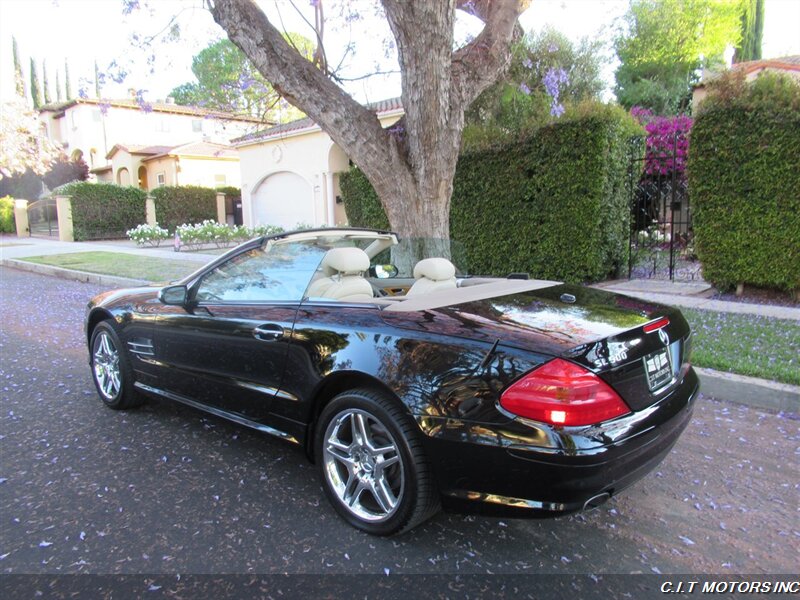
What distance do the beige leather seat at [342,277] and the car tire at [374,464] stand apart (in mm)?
696

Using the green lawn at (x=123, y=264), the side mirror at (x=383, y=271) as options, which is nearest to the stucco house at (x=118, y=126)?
the green lawn at (x=123, y=264)

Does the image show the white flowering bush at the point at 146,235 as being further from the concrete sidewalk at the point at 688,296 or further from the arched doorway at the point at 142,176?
the arched doorway at the point at 142,176

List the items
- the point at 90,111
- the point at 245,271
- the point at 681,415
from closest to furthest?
the point at 681,415, the point at 245,271, the point at 90,111

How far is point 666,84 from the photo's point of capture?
2650 centimetres

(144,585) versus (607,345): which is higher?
(607,345)

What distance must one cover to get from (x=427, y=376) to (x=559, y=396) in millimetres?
576

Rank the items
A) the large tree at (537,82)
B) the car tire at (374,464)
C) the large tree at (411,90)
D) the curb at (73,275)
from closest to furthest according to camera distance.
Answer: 1. the car tire at (374,464)
2. the large tree at (411,90)
3. the large tree at (537,82)
4. the curb at (73,275)

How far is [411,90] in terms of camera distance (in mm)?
6695

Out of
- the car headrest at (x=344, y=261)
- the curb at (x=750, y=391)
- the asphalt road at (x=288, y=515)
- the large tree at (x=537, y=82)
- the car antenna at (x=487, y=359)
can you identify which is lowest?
the asphalt road at (x=288, y=515)

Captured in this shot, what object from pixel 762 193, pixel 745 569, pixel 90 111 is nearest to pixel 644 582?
pixel 745 569

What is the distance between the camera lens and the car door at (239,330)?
321cm

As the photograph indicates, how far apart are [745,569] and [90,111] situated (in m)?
49.6

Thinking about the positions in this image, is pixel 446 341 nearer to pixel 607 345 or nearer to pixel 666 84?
pixel 607 345

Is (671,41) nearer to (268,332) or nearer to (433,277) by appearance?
(433,277)
